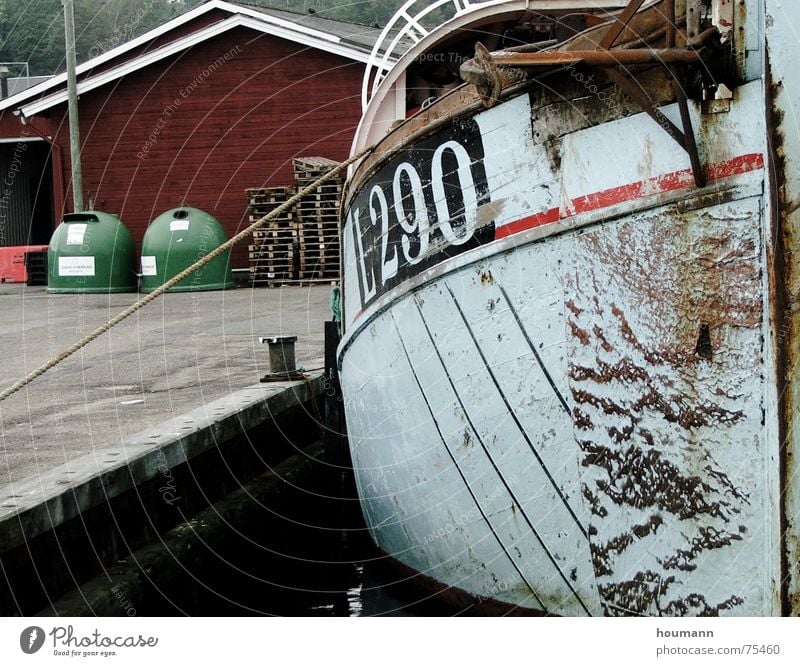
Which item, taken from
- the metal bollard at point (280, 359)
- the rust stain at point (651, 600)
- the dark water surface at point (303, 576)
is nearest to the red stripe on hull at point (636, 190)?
the rust stain at point (651, 600)

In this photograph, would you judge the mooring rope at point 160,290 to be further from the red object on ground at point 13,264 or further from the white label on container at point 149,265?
the red object on ground at point 13,264

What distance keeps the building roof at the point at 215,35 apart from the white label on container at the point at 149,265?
160 inches

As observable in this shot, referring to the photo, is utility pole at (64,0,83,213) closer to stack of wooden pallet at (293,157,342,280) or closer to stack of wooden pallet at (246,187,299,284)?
stack of wooden pallet at (246,187,299,284)

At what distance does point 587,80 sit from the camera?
3.47 meters

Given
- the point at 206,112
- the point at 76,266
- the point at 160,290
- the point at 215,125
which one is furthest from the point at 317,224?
the point at 160,290

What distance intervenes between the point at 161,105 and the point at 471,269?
1653cm

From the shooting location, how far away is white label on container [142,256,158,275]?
54.6ft

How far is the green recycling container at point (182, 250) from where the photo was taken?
647 inches

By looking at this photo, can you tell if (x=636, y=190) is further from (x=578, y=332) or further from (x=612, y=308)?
(x=578, y=332)

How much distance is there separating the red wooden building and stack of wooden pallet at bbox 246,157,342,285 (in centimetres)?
189

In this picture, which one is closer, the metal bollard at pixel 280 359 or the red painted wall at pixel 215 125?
the metal bollard at pixel 280 359

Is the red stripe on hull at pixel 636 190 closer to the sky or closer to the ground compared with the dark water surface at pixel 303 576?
closer to the sky

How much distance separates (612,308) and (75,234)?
14.6 m
